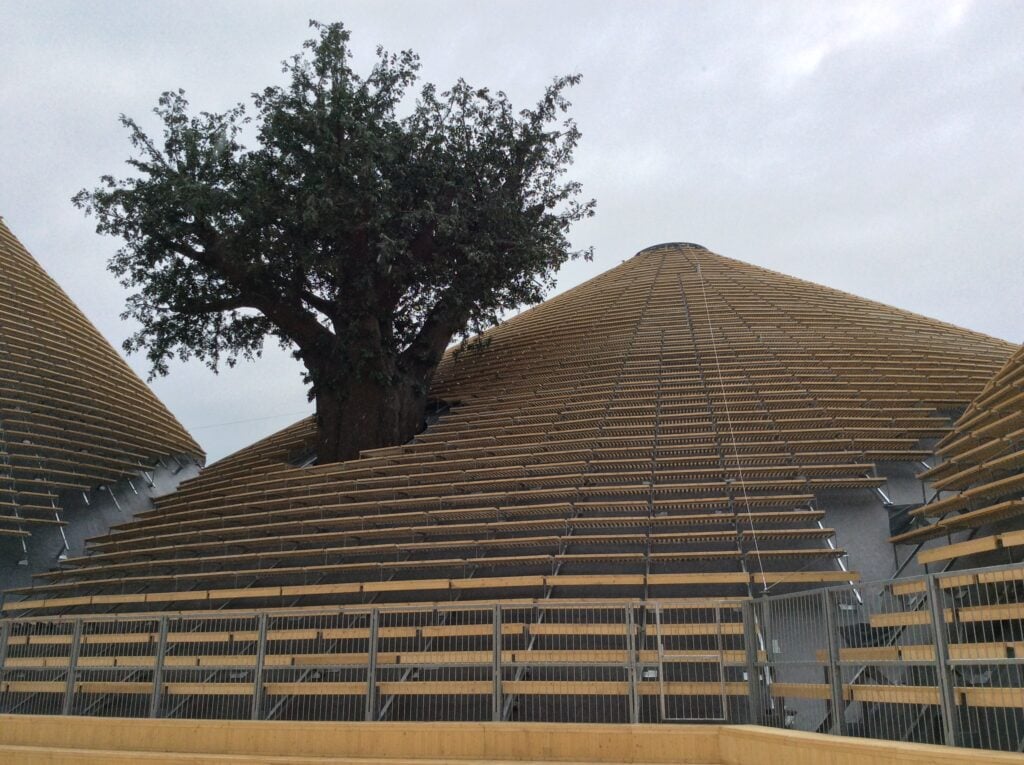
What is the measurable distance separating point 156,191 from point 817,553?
35.6 ft

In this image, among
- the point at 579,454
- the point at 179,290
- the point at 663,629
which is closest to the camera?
the point at 663,629

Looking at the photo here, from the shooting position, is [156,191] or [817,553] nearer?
[817,553]

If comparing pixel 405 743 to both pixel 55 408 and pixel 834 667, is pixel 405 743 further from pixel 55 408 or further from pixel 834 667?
pixel 55 408

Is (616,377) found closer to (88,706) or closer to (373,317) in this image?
(373,317)

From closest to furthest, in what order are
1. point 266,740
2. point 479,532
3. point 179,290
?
point 266,740 → point 479,532 → point 179,290

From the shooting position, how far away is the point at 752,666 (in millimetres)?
7148

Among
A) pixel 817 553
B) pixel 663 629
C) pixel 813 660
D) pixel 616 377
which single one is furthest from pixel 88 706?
pixel 616 377

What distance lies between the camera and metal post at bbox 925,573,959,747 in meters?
5.15

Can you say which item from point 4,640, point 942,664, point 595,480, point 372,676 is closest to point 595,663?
point 372,676

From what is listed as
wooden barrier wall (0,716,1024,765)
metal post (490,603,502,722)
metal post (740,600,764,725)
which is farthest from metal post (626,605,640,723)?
metal post (490,603,502,722)

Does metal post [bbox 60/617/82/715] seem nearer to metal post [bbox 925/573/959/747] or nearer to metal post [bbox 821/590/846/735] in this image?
metal post [bbox 821/590/846/735]

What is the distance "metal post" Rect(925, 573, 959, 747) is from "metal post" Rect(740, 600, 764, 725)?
1924 millimetres

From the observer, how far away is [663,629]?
8.21 m

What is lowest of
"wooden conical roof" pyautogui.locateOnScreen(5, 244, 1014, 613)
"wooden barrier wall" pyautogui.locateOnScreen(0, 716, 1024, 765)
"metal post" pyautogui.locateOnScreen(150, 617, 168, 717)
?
"wooden barrier wall" pyautogui.locateOnScreen(0, 716, 1024, 765)
